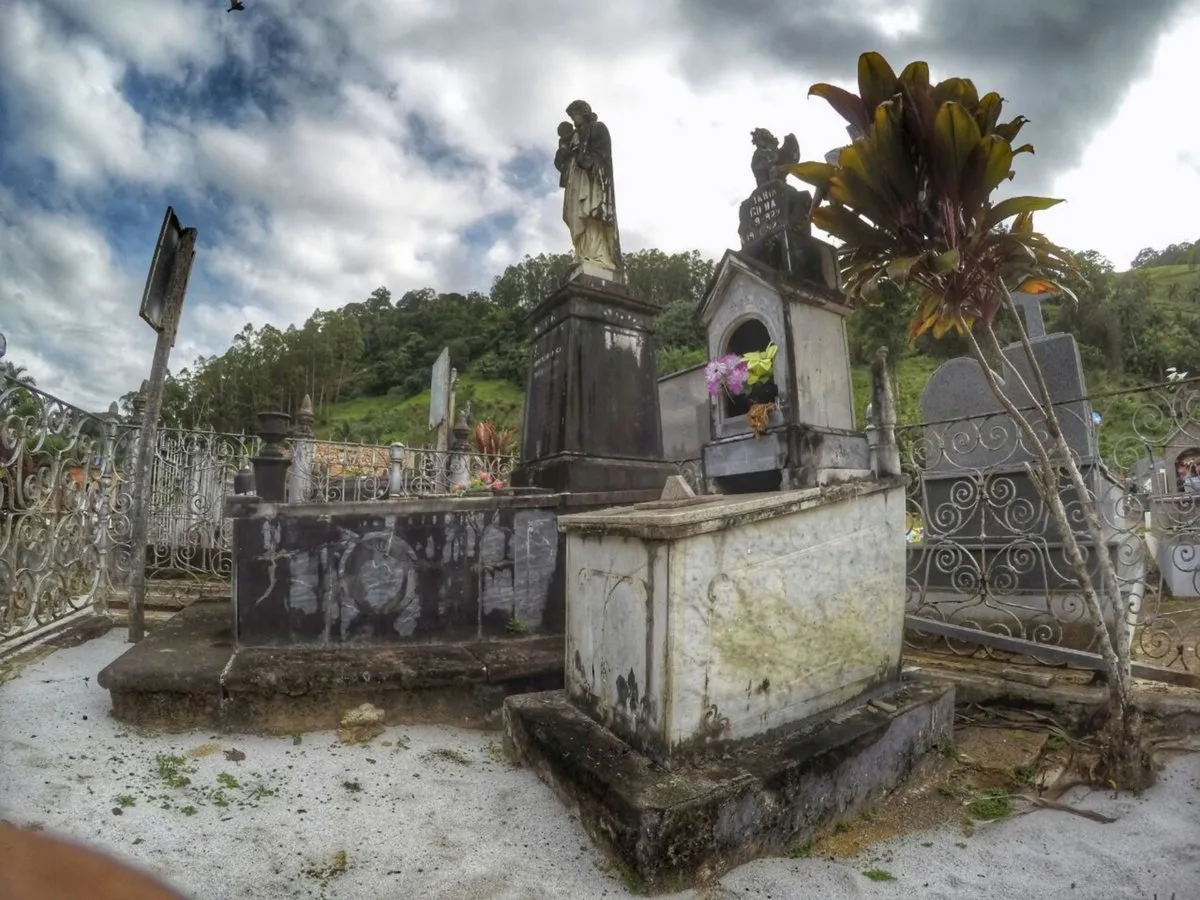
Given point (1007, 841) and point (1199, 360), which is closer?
point (1007, 841)

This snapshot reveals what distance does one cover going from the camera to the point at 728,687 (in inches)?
103

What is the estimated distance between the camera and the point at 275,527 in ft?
13.3

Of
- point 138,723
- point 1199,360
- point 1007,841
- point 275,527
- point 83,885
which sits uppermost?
point 1199,360

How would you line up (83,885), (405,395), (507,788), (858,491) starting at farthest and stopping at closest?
(405,395) → (858,491) → (507,788) → (83,885)

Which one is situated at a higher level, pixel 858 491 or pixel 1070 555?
pixel 858 491

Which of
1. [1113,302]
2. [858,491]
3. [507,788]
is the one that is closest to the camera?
[507,788]

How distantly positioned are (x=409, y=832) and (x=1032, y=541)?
14.0ft

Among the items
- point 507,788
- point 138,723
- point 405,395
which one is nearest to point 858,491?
point 507,788

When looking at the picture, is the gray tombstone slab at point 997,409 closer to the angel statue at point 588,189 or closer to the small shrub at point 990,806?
the small shrub at point 990,806

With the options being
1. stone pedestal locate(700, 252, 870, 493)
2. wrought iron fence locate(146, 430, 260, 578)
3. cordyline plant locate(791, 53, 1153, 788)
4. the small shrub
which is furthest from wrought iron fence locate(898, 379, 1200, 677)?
wrought iron fence locate(146, 430, 260, 578)

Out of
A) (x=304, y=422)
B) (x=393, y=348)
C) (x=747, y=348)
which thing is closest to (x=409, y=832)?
(x=747, y=348)

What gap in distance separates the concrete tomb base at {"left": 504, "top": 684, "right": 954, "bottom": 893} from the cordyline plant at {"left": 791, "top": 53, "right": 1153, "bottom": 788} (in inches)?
33.5

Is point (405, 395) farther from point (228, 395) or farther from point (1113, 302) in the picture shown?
point (1113, 302)

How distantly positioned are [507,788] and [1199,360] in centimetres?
3692
